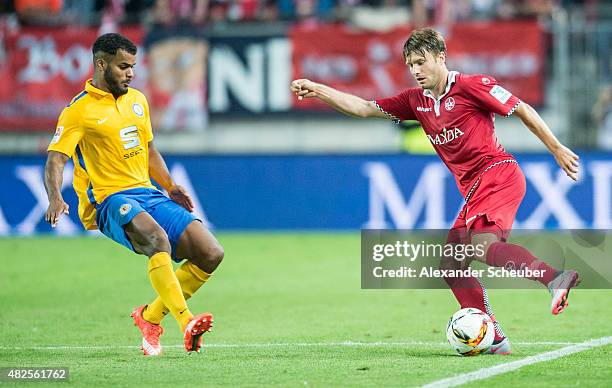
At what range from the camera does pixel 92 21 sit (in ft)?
67.7

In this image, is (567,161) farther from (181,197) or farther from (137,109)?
(137,109)

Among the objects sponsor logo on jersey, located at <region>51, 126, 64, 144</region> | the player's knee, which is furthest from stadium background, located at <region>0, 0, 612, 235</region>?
sponsor logo on jersey, located at <region>51, 126, 64, 144</region>

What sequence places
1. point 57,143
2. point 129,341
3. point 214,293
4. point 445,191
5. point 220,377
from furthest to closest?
1. point 445,191
2. point 214,293
3. point 129,341
4. point 57,143
5. point 220,377

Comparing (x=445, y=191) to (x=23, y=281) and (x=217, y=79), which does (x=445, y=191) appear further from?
(x=23, y=281)

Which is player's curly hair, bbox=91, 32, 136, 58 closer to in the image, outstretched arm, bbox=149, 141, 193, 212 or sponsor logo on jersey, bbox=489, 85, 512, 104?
outstretched arm, bbox=149, 141, 193, 212

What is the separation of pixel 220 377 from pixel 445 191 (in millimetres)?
11083

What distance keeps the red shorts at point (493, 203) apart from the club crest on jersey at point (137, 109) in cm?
238

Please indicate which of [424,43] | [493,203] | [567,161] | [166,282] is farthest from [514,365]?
[166,282]

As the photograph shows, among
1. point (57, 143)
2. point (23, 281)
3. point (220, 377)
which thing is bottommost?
point (23, 281)

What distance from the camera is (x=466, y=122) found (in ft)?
25.9

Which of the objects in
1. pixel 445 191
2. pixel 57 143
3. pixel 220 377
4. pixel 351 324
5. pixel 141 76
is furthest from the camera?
pixel 141 76

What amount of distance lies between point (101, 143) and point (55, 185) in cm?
50

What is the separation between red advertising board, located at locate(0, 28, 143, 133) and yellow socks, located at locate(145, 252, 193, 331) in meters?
12.4

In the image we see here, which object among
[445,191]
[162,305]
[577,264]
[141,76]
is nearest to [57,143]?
[162,305]
